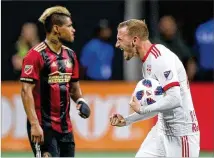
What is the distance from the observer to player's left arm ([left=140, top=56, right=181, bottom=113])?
760cm

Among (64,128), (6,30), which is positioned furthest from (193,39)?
(64,128)

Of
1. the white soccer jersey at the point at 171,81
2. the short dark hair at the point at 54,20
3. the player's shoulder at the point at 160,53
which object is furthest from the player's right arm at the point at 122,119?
the short dark hair at the point at 54,20

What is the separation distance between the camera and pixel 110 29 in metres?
15.8

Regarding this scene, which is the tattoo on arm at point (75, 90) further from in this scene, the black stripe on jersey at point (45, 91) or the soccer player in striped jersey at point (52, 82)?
the black stripe on jersey at point (45, 91)

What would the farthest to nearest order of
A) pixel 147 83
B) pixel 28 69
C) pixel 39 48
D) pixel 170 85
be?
1. pixel 39 48
2. pixel 28 69
3. pixel 147 83
4. pixel 170 85

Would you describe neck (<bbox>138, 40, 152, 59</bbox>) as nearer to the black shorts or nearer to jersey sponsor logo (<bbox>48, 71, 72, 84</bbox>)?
jersey sponsor logo (<bbox>48, 71, 72, 84</bbox>)

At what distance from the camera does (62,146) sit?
8438 mm

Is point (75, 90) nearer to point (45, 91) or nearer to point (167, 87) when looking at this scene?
point (45, 91)

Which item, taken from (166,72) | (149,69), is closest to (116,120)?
(149,69)

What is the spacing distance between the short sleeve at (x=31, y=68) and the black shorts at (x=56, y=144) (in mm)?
450

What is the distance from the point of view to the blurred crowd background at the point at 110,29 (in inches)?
582

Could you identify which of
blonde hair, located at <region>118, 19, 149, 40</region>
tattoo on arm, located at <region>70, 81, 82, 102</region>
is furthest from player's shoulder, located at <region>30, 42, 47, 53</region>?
blonde hair, located at <region>118, 19, 149, 40</region>

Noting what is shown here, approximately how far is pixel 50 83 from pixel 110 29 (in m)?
7.54

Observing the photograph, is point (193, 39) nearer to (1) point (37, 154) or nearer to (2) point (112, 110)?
(2) point (112, 110)
